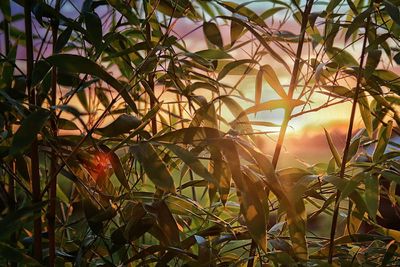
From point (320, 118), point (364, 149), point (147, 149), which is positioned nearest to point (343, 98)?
point (320, 118)

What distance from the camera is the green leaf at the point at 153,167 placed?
0.68m

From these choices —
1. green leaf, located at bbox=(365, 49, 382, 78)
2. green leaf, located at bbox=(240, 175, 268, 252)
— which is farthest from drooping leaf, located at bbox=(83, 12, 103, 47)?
green leaf, located at bbox=(365, 49, 382, 78)

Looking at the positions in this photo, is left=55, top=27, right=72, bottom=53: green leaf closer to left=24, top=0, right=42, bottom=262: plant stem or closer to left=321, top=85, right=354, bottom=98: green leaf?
left=24, top=0, right=42, bottom=262: plant stem

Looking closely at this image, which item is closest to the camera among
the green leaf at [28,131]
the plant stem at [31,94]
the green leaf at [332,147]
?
the green leaf at [28,131]

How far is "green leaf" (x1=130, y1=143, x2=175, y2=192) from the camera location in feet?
2.23

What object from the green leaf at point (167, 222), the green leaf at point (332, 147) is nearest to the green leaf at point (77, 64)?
the green leaf at point (167, 222)

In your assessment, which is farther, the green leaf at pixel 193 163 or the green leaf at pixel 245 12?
the green leaf at pixel 245 12

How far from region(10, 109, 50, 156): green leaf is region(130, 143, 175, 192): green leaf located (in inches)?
4.0

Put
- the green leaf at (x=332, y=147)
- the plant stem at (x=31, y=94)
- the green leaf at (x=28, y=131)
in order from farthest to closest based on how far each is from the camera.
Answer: the green leaf at (x=332, y=147) → the plant stem at (x=31, y=94) → the green leaf at (x=28, y=131)

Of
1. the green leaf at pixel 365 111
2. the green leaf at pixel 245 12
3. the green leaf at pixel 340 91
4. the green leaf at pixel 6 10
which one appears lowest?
the green leaf at pixel 365 111

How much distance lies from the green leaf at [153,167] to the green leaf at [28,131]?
4.0 inches

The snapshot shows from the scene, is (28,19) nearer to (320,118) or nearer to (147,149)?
(147,149)

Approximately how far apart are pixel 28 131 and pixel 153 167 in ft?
0.44

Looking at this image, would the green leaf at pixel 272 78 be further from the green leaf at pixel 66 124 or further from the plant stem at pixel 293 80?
the green leaf at pixel 66 124
